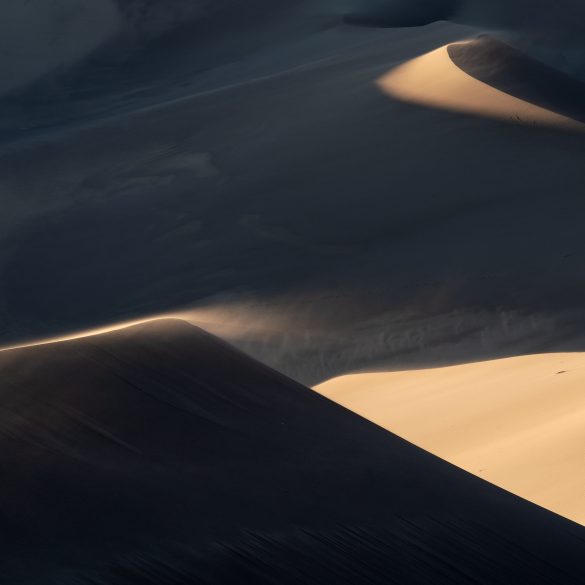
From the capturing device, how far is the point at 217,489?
10.5 feet

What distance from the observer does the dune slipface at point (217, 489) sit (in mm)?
2836

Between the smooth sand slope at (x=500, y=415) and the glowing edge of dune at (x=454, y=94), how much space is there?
3632mm

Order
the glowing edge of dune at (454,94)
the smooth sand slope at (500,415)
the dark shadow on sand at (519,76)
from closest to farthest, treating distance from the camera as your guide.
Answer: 1. the smooth sand slope at (500,415)
2. the glowing edge of dune at (454,94)
3. the dark shadow on sand at (519,76)

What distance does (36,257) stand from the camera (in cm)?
819

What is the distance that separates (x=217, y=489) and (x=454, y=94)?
22.9 feet

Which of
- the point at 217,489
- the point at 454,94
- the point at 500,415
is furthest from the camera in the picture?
the point at 454,94

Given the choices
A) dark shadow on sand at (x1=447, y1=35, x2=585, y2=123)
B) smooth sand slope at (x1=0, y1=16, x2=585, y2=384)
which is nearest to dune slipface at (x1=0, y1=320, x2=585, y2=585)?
smooth sand slope at (x1=0, y1=16, x2=585, y2=384)

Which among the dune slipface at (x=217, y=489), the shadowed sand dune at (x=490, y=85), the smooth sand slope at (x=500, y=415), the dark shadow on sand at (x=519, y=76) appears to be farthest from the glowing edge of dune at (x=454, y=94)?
the dune slipface at (x=217, y=489)

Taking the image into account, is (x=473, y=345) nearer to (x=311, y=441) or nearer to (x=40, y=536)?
(x=311, y=441)

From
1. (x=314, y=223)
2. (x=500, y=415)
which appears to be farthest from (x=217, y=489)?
(x=314, y=223)

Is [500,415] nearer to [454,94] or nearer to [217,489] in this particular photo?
[217,489]

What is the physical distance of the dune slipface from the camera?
9.30 ft

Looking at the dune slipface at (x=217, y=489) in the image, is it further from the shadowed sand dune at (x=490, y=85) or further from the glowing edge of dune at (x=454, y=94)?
the shadowed sand dune at (x=490, y=85)

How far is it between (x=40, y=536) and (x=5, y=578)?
20cm
